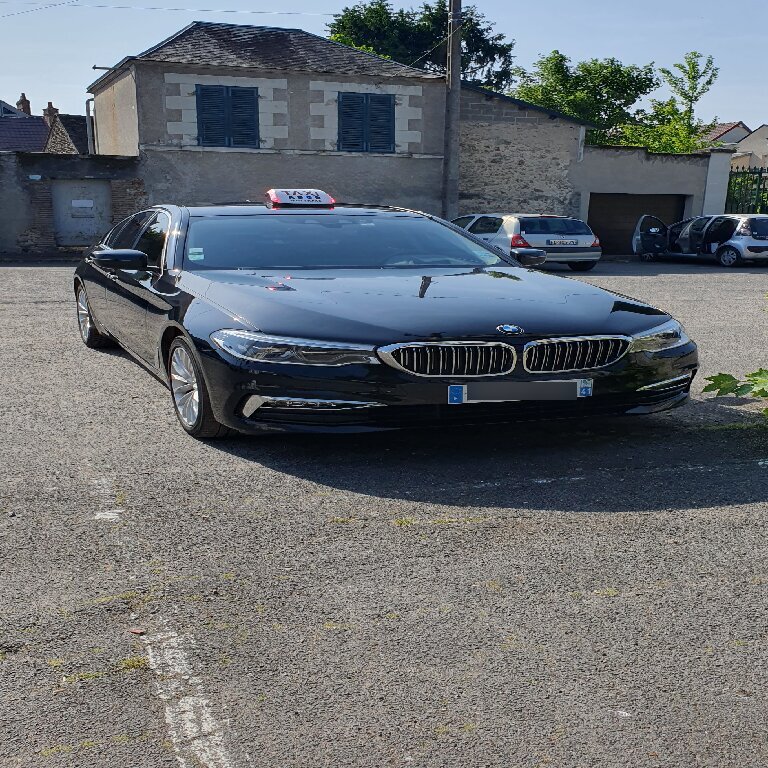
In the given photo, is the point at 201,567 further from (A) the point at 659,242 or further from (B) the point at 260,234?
(A) the point at 659,242

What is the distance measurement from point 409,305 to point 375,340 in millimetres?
417

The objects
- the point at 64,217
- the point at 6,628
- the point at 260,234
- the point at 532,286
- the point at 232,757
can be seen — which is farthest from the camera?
the point at 64,217

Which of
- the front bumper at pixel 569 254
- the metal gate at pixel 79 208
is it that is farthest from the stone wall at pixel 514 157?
the metal gate at pixel 79 208

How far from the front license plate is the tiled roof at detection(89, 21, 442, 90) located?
21.0 metres

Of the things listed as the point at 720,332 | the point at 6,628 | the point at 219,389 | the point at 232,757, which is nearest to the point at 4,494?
the point at 219,389

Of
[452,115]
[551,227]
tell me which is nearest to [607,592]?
[551,227]

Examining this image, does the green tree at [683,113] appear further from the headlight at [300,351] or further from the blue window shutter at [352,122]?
the headlight at [300,351]

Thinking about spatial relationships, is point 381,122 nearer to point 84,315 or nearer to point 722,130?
point 84,315

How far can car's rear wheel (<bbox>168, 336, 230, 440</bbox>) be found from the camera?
5.05 meters

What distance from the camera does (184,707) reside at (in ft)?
8.26

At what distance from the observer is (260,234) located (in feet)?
20.4

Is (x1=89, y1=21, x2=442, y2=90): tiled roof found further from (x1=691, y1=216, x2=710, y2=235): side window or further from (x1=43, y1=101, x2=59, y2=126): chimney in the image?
(x1=43, y1=101, x2=59, y2=126): chimney

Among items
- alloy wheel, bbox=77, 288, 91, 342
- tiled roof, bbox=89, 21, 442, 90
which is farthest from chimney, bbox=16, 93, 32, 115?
alloy wheel, bbox=77, 288, 91, 342

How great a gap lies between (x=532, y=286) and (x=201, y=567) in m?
2.88
